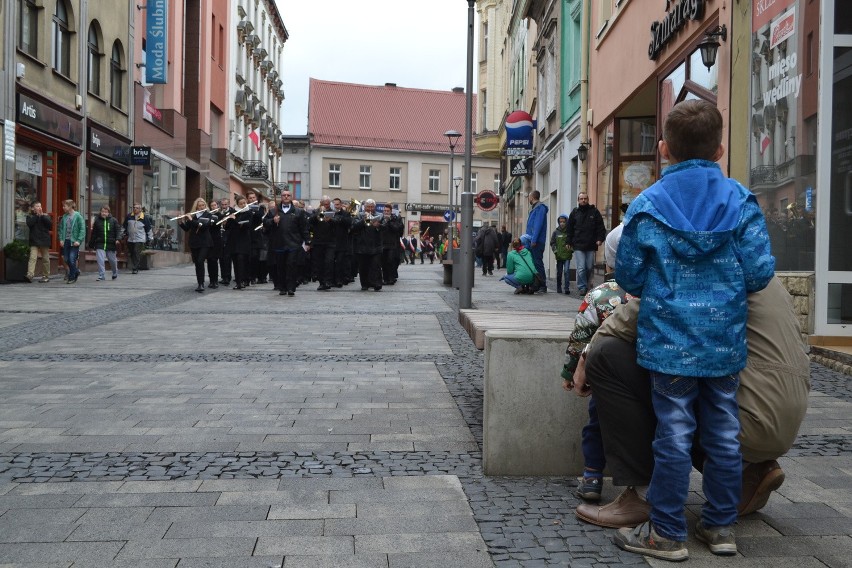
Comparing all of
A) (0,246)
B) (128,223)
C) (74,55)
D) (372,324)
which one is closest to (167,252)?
(128,223)

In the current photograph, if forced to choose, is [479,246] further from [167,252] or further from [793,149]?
[793,149]

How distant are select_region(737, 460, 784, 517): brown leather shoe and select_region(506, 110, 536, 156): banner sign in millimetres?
24581

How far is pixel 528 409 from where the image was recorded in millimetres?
4289

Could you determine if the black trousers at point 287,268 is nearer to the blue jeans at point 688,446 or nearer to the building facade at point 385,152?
the blue jeans at point 688,446

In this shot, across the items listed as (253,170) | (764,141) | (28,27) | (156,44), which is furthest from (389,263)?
(253,170)

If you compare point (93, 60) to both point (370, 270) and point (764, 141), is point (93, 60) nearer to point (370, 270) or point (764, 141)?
point (370, 270)

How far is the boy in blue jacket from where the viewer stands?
315 centimetres

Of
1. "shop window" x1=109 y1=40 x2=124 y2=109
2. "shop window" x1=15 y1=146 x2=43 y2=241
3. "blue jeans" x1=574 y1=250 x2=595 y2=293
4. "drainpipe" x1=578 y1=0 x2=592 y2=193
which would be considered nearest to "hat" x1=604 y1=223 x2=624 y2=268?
"blue jeans" x1=574 y1=250 x2=595 y2=293

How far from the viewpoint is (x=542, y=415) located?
4.30 m

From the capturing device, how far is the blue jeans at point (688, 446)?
3219 mm

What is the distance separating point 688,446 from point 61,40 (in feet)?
73.6

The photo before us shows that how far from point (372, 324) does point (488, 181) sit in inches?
2409

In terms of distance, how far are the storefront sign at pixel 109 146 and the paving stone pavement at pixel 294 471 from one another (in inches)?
657

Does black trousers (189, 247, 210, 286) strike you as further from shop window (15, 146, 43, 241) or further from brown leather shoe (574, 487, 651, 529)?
brown leather shoe (574, 487, 651, 529)
